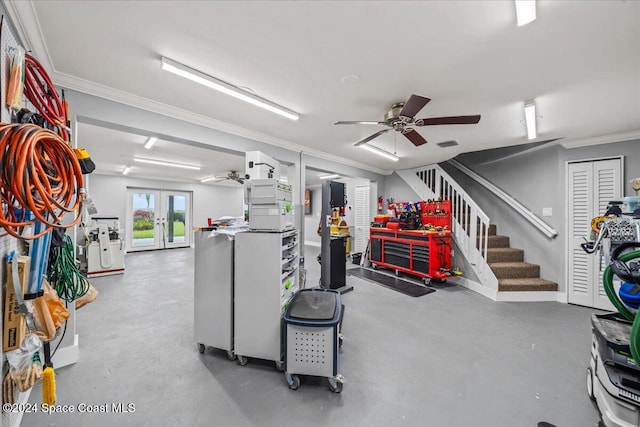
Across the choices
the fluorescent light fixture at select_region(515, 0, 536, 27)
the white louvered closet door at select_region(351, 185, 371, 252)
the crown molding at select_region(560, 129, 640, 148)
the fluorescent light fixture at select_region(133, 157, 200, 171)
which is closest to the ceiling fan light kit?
the fluorescent light fixture at select_region(515, 0, 536, 27)

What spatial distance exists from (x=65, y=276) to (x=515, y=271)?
577 centimetres

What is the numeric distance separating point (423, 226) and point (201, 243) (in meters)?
4.16

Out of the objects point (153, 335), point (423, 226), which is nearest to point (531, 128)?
point (423, 226)

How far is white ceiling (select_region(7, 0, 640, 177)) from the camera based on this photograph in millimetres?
Result: 1481

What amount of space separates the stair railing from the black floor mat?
923 millimetres

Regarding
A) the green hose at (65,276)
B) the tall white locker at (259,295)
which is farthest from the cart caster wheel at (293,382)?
the green hose at (65,276)

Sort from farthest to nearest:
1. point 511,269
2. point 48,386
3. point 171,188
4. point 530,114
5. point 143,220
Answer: point 171,188, point 143,220, point 511,269, point 530,114, point 48,386

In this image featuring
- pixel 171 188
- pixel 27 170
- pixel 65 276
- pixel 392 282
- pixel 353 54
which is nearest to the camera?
pixel 27 170

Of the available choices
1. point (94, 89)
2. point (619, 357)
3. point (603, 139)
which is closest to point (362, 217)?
point (603, 139)

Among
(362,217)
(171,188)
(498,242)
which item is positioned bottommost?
(498,242)

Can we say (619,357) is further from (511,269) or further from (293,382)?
(511,269)

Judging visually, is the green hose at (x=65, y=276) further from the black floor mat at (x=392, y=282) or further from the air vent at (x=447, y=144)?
the air vent at (x=447, y=144)

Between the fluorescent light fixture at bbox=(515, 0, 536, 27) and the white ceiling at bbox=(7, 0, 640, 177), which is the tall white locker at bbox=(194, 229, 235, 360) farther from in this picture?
the fluorescent light fixture at bbox=(515, 0, 536, 27)

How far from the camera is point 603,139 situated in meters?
3.54
